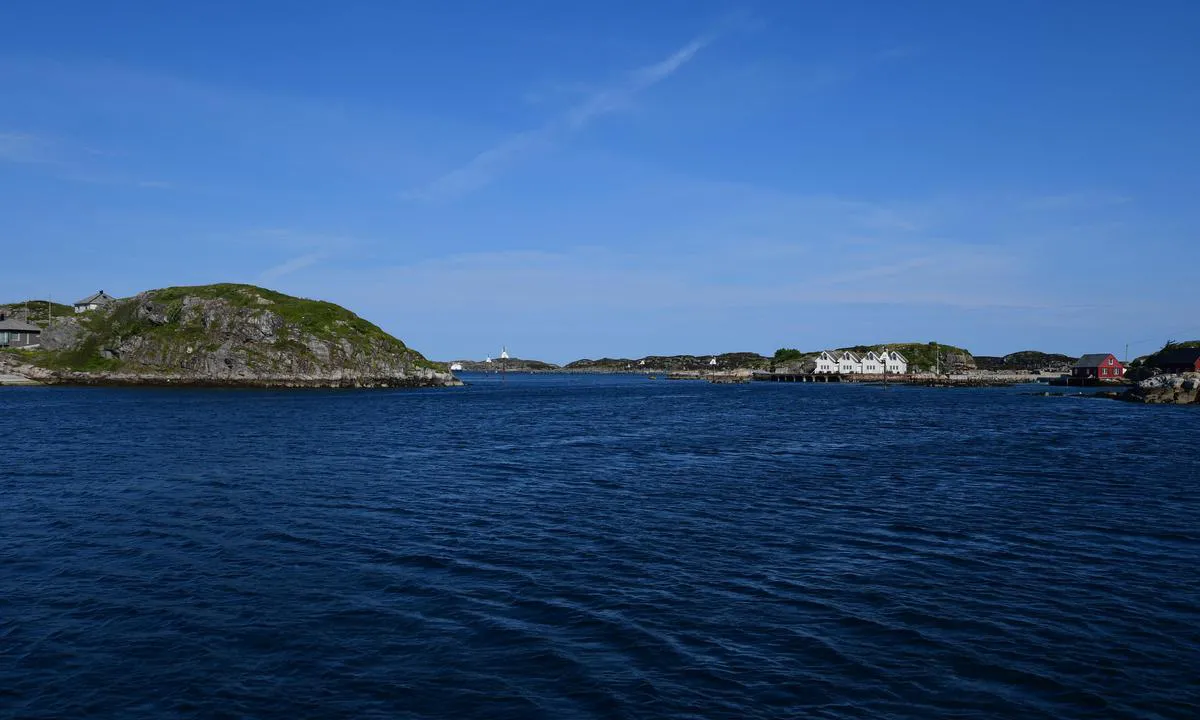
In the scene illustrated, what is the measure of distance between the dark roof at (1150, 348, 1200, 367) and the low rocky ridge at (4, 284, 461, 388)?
550 ft

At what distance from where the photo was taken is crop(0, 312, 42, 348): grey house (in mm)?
180375

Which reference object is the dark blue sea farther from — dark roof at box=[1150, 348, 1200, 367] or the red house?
the red house

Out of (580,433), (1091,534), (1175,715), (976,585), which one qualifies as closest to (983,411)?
(580,433)

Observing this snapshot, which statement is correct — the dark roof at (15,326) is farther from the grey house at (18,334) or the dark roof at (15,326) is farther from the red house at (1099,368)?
the red house at (1099,368)

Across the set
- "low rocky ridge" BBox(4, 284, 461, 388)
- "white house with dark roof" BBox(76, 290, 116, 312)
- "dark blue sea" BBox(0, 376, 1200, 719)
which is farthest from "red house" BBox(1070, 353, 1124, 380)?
"white house with dark roof" BBox(76, 290, 116, 312)

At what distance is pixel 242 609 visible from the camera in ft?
60.5

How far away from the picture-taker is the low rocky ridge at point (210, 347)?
159 meters

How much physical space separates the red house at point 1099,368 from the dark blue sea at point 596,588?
157 meters

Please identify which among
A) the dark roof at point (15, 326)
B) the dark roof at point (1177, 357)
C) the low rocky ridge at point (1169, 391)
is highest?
the dark roof at point (15, 326)

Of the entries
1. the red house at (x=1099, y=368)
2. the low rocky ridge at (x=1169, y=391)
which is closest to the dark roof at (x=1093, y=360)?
the red house at (x=1099, y=368)

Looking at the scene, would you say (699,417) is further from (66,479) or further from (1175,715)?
(1175,715)

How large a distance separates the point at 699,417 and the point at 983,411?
4210 cm

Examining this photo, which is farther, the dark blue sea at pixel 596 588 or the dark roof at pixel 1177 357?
the dark roof at pixel 1177 357

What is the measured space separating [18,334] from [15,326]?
7.59 ft
